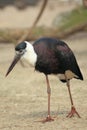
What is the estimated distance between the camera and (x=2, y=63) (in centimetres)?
1428

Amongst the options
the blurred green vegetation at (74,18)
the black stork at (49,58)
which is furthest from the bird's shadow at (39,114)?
the blurred green vegetation at (74,18)

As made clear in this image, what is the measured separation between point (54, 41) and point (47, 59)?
32cm

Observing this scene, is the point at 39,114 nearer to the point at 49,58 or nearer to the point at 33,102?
the point at 33,102

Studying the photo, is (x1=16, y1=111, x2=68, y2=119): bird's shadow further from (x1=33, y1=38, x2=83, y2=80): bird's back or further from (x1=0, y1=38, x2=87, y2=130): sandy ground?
(x1=33, y1=38, x2=83, y2=80): bird's back

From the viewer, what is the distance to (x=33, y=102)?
28.8 feet

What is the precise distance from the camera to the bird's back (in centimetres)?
714

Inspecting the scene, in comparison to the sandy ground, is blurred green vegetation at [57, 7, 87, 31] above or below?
below

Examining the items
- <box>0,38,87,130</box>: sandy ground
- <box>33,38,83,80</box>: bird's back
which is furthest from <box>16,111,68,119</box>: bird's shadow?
<box>33,38,83,80</box>: bird's back

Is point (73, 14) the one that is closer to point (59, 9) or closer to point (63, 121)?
point (59, 9)

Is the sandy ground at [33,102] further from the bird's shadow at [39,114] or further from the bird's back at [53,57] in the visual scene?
the bird's back at [53,57]

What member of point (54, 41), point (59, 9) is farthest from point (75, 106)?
point (59, 9)

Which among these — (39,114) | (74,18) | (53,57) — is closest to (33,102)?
(39,114)

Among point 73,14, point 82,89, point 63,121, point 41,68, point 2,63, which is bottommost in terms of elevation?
point 73,14

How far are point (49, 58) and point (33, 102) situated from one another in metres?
1.70
